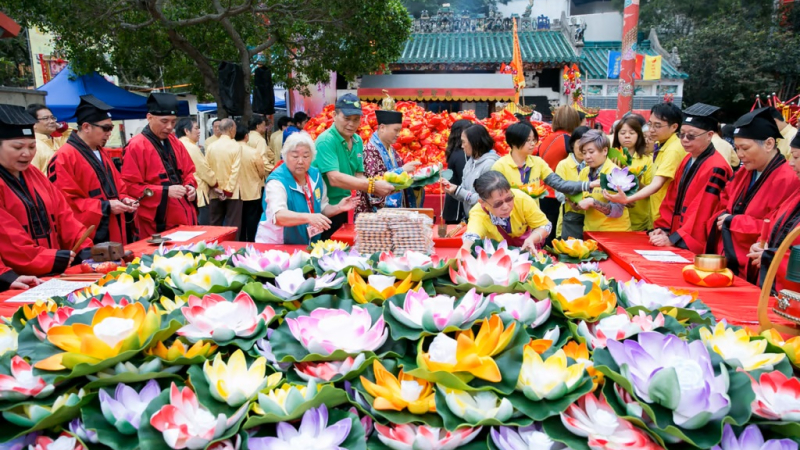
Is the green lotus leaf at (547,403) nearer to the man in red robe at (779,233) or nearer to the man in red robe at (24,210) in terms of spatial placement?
the man in red robe at (779,233)

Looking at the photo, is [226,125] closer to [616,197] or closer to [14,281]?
[14,281]

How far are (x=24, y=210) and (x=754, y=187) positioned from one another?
3256 millimetres

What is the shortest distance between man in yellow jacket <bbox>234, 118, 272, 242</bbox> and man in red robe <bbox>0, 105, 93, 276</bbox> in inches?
109

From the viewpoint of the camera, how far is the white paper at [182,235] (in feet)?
9.95

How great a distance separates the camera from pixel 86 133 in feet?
10.8

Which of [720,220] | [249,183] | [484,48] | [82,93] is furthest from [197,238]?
[484,48]

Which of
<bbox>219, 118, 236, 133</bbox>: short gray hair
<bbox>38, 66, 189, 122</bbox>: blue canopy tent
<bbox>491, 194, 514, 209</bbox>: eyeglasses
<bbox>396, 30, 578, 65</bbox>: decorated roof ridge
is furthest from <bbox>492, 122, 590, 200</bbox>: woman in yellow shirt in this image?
<bbox>396, 30, 578, 65</bbox>: decorated roof ridge

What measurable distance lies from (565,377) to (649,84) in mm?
14984

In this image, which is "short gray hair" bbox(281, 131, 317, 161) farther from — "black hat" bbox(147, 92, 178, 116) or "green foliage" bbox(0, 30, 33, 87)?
"green foliage" bbox(0, 30, 33, 87)

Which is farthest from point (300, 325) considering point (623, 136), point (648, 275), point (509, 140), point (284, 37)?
point (284, 37)

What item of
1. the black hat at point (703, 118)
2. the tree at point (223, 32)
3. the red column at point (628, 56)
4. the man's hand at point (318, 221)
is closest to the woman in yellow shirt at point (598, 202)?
the black hat at point (703, 118)

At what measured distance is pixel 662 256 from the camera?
258 centimetres

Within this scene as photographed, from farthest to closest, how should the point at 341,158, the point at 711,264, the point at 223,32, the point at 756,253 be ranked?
the point at 223,32 < the point at 341,158 < the point at 756,253 < the point at 711,264

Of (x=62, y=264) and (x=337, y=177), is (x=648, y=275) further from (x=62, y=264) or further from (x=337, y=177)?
(x=62, y=264)
